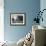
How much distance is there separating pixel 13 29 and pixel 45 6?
174 cm

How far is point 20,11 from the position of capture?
227 inches

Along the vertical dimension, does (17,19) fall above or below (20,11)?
below

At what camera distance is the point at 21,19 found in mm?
5793

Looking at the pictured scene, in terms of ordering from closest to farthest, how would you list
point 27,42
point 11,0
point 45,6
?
point 27,42, point 45,6, point 11,0

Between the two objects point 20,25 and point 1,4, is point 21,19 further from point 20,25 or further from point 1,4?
point 1,4

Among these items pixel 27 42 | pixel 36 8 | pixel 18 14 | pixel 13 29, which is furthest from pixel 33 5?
pixel 27 42

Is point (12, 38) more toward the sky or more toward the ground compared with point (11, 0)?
more toward the ground

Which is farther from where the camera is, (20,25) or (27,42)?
(20,25)

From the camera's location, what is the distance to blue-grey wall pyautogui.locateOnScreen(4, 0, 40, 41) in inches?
227

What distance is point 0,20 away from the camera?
229 inches

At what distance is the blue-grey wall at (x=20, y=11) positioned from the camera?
576 centimetres

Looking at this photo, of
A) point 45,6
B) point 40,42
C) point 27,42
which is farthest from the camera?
point 45,6

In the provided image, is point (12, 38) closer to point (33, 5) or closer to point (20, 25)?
point (20, 25)

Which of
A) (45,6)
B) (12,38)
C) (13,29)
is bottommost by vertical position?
(12,38)
